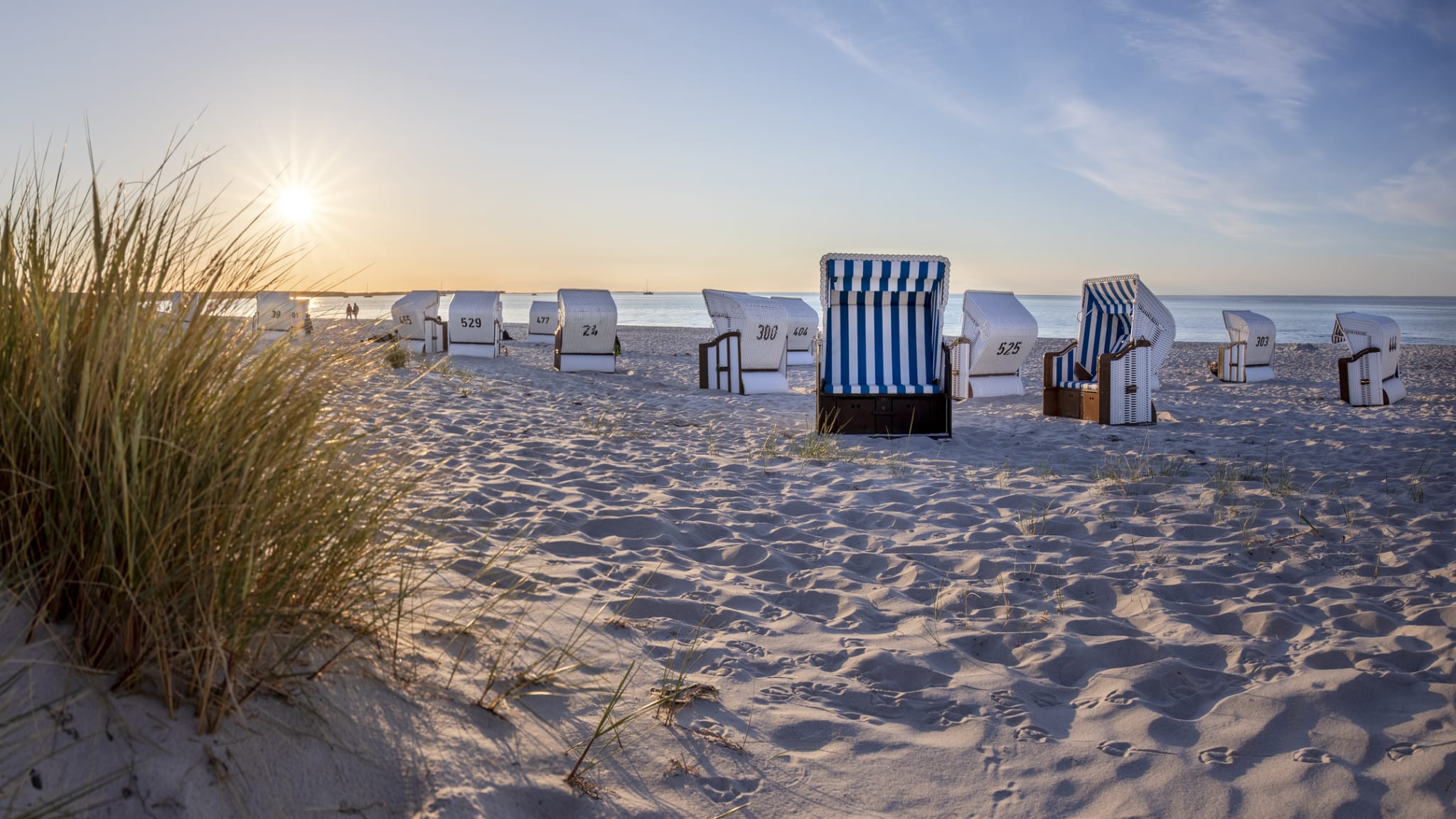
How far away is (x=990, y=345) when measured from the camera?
10977 mm

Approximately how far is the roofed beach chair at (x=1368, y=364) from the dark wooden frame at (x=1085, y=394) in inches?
128

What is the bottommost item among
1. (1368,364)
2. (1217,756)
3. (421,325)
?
(1217,756)

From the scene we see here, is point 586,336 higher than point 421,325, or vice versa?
point 421,325

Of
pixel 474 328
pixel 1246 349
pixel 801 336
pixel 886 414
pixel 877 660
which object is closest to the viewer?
pixel 877 660

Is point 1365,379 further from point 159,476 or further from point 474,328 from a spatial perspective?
point 474,328

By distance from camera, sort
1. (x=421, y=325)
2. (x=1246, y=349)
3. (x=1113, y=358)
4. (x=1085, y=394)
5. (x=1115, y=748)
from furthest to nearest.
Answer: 1. (x=421, y=325)
2. (x=1246, y=349)
3. (x=1085, y=394)
4. (x=1113, y=358)
5. (x=1115, y=748)

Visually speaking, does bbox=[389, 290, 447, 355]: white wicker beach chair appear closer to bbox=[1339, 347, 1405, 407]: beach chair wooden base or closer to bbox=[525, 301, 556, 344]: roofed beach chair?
bbox=[525, 301, 556, 344]: roofed beach chair

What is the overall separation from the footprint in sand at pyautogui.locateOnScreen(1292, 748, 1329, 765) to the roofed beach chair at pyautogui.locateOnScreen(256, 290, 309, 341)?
104 inches

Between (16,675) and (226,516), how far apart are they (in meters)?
0.37

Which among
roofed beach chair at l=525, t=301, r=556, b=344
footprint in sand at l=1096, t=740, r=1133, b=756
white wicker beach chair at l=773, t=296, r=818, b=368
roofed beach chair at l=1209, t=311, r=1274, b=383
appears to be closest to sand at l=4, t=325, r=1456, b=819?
footprint in sand at l=1096, t=740, r=1133, b=756

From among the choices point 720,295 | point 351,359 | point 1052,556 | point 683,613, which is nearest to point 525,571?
point 683,613

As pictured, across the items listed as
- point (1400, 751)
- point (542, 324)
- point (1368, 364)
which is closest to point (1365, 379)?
point (1368, 364)

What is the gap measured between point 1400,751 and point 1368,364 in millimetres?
10350

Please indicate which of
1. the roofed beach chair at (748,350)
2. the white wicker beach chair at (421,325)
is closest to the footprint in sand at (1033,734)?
the roofed beach chair at (748,350)
